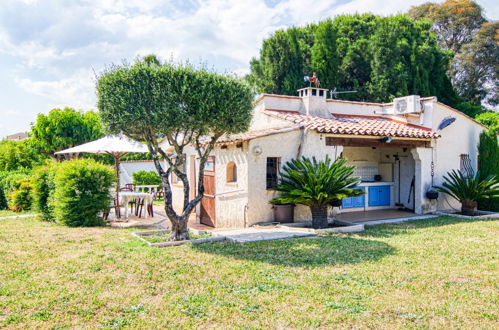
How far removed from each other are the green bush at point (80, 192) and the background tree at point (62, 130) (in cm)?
1586

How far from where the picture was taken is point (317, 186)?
10289 millimetres

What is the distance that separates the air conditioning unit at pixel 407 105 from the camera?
14805mm

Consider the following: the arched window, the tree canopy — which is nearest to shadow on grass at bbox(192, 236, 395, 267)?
the arched window

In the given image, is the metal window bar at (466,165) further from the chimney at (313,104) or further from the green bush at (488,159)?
the chimney at (313,104)

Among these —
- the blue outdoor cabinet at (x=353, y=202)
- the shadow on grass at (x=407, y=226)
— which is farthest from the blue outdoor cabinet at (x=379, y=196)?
the shadow on grass at (x=407, y=226)

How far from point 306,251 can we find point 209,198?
5517 mm

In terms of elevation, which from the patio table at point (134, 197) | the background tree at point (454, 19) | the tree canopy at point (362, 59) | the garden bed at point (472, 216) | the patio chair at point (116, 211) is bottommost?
the garden bed at point (472, 216)

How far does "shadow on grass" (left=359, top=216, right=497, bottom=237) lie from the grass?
93cm

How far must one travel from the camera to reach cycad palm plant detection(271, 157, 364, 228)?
34.2 feet

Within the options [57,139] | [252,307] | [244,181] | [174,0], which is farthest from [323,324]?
[57,139]

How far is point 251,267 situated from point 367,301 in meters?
2.27

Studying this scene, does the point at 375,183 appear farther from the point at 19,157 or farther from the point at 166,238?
the point at 19,157

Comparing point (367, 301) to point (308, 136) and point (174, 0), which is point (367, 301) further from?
point (174, 0)

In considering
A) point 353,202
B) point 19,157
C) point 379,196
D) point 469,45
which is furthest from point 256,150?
point 469,45
